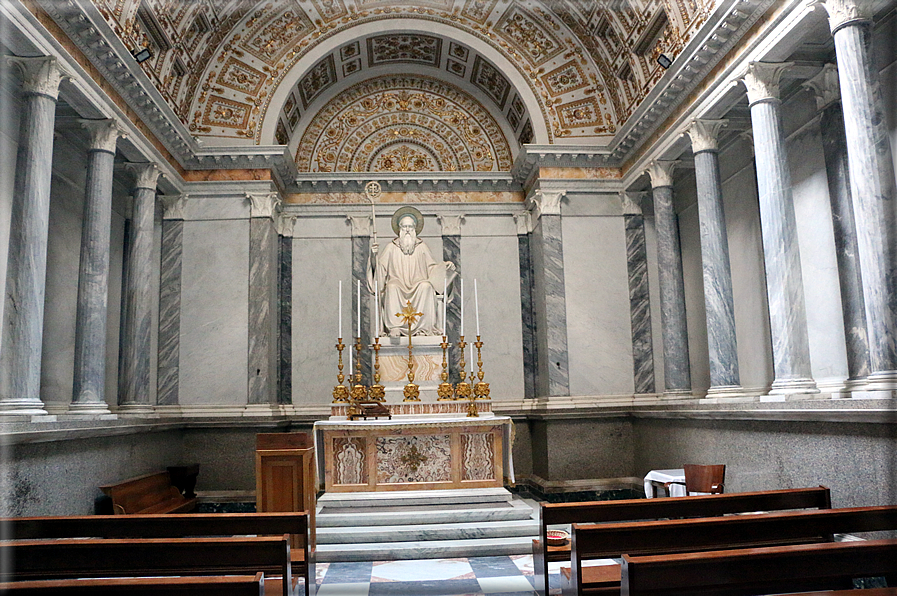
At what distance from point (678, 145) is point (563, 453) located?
19.0ft

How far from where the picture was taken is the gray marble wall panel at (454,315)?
46.8 feet

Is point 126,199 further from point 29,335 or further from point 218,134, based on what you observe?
point 29,335

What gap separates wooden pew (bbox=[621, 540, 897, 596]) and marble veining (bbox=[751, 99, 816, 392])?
5.49 metres

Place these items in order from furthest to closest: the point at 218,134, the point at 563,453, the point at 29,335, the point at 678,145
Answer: the point at 218,134 → the point at 563,453 → the point at 678,145 → the point at 29,335

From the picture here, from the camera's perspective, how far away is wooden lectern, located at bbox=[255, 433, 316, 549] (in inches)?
265

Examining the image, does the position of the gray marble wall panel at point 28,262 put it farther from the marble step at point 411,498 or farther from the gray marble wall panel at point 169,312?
the gray marble wall panel at point 169,312

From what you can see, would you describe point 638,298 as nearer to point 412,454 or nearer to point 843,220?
point 843,220

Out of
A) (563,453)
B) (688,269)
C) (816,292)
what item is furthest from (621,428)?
(816,292)

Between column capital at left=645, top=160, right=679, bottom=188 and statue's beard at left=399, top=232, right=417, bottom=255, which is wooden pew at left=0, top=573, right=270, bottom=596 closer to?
statue's beard at left=399, top=232, right=417, bottom=255

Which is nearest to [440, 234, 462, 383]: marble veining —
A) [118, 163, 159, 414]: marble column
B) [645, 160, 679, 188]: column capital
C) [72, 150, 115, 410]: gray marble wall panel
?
[645, 160, 679, 188]: column capital

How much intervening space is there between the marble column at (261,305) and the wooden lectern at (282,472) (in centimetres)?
A: 594

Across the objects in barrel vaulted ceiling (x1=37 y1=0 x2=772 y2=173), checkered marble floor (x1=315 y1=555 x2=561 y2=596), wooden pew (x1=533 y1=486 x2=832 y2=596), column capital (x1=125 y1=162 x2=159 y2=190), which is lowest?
checkered marble floor (x1=315 y1=555 x2=561 y2=596)

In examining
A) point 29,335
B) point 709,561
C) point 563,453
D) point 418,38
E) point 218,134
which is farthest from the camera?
point 418,38

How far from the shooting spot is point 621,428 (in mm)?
13094
